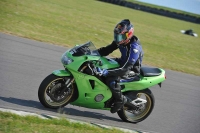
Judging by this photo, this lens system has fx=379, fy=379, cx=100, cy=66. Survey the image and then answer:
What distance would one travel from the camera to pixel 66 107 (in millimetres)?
6832

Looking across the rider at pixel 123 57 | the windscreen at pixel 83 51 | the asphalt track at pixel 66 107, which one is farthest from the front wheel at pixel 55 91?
the rider at pixel 123 57

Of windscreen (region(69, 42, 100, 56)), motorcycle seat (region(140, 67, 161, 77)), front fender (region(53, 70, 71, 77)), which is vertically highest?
windscreen (region(69, 42, 100, 56))

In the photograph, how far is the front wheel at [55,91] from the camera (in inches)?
243

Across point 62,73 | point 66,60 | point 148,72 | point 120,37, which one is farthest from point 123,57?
point 62,73

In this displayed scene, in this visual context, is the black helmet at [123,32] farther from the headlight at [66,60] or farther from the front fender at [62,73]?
the front fender at [62,73]

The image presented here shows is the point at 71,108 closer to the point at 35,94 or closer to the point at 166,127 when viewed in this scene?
the point at 35,94

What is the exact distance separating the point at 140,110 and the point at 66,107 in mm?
1411

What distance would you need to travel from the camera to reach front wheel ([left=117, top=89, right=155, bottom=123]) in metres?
6.97

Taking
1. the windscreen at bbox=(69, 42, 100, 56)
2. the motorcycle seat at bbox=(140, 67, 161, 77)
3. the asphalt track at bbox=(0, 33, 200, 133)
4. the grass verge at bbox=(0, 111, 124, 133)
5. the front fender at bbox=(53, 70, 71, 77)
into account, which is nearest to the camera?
the grass verge at bbox=(0, 111, 124, 133)

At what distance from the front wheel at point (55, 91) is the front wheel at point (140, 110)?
116cm

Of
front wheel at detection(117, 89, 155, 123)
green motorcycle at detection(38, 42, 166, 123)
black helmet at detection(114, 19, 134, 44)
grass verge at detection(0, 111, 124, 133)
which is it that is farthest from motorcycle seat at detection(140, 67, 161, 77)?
grass verge at detection(0, 111, 124, 133)

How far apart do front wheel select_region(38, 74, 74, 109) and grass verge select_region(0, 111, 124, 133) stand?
0.67 m

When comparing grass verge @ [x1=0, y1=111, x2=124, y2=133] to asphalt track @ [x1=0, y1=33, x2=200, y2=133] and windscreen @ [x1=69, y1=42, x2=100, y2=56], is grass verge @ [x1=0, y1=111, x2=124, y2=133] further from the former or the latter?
windscreen @ [x1=69, y1=42, x2=100, y2=56]

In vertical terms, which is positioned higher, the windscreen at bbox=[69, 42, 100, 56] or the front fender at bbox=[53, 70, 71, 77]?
the windscreen at bbox=[69, 42, 100, 56]
